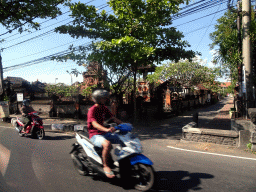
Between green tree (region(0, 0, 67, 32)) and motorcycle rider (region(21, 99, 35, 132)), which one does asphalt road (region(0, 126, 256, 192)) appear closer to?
motorcycle rider (region(21, 99, 35, 132))

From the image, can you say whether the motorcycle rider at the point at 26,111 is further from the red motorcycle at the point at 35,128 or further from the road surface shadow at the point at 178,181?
the road surface shadow at the point at 178,181

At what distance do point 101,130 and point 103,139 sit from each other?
0.16 metres

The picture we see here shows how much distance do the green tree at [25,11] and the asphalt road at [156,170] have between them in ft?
30.9

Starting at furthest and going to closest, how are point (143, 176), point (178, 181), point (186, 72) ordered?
point (186, 72), point (178, 181), point (143, 176)

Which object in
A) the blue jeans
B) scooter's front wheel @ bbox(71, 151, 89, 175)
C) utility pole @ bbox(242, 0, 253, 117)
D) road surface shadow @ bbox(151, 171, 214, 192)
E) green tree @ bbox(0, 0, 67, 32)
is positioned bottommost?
road surface shadow @ bbox(151, 171, 214, 192)

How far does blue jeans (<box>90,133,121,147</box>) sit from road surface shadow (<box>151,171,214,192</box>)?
0.96 meters

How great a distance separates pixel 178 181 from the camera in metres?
3.95

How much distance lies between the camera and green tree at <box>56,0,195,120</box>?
9.66m

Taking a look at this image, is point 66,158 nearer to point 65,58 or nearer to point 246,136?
point 246,136

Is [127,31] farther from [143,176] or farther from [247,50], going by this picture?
[143,176]

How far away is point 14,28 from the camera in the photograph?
14258mm

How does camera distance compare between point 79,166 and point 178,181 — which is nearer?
point 178,181

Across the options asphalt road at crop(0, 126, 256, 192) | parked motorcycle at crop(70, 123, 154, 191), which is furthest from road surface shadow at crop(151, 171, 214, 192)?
parked motorcycle at crop(70, 123, 154, 191)

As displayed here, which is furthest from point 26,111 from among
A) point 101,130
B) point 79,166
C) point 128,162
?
point 128,162
